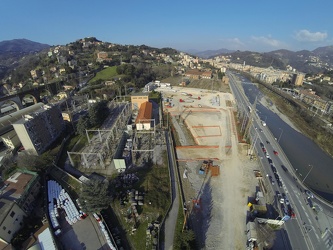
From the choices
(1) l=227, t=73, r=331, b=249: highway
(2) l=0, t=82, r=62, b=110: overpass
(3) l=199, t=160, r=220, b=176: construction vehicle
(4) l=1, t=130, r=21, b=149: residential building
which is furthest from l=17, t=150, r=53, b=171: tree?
(1) l=227, t=73, r=331, b=249: highway

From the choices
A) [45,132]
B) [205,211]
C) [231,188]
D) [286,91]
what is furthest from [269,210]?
[286,91]

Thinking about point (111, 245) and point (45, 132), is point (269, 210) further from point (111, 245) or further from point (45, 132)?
point (45, 132)

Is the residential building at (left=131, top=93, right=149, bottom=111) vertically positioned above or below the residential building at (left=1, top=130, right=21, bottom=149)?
above

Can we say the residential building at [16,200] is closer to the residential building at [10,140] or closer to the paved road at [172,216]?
the residential building at [10,140]

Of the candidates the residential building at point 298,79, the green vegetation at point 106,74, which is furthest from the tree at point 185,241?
the residential building at point 298,79

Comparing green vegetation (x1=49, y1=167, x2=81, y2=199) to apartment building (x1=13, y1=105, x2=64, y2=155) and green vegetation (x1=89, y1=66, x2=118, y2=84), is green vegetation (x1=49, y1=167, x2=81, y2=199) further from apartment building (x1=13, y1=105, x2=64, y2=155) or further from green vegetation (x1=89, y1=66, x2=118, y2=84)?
green vegetation (x1=89, y1=66, x2=118, y2=84)
